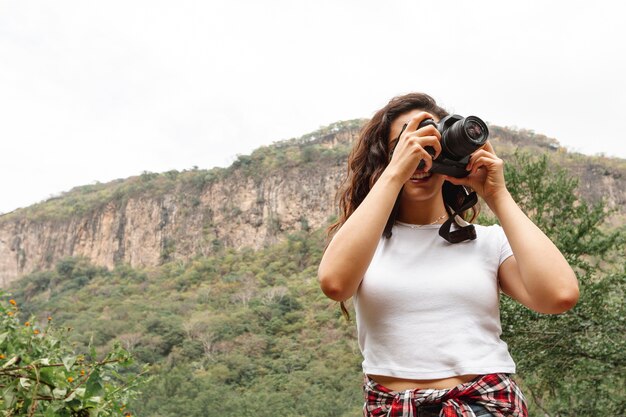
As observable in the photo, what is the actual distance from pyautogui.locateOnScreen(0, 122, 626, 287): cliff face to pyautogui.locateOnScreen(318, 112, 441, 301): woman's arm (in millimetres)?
47536

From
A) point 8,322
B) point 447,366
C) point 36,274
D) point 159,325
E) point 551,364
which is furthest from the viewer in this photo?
point 36,274

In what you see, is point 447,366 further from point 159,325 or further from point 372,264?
point 159,325

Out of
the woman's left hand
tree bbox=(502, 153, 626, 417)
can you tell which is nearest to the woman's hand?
the woman's left hand

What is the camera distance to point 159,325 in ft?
103

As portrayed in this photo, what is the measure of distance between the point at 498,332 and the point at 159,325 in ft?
106

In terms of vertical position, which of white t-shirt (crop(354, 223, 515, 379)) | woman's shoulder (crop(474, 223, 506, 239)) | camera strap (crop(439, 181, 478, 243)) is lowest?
white t-shirt (crop(354, 223, 515, 379))

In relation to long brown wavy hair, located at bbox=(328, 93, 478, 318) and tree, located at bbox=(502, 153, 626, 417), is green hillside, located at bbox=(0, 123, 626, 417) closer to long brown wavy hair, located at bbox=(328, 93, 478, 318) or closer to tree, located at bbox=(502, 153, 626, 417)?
tree, located at bbox=(502, 153, 626, 417)

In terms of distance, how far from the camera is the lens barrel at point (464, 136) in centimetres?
118

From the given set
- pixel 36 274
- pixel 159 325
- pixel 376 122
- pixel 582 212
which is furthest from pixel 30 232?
pixel 376 122

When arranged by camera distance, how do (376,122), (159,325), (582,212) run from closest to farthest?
1. (376,122)
2. (582,212)
3. (159,325)

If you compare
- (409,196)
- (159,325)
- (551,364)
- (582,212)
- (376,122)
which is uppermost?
(376,122)

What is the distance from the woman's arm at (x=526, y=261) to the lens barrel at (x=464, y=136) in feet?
0.16

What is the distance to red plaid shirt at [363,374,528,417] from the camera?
1009 mm

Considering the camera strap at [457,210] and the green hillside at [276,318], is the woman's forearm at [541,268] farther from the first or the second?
the green hillside at [276,318]
